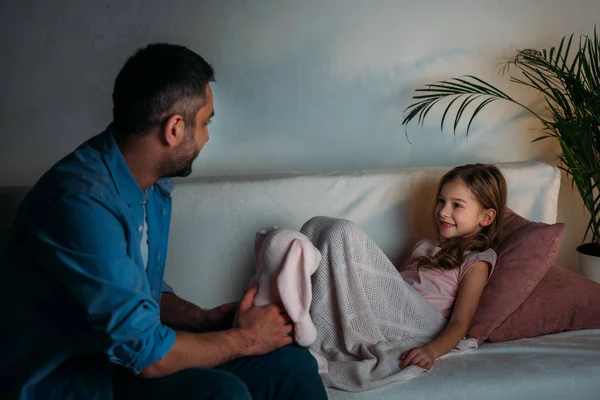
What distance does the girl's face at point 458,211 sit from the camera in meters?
2.26

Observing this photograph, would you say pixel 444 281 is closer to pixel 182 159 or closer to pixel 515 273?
pixel 515 273

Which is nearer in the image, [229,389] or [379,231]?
[229,389]

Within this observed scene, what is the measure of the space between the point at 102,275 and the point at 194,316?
21.5 inches

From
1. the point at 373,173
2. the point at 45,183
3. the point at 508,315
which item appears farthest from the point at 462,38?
the point at 45,183

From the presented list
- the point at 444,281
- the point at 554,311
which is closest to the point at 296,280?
the point at 444,281

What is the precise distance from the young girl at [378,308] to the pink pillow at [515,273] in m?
0.03

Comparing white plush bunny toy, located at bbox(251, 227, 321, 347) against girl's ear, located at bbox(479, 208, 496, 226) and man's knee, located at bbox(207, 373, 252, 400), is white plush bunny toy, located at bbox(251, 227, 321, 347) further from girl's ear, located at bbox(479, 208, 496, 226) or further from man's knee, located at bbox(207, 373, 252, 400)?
girl's ear, located at bbox(479, 208, 496, 226)

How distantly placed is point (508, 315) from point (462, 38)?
1213 millimetres

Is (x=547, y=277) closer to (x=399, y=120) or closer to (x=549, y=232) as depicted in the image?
(x=549, y=232)

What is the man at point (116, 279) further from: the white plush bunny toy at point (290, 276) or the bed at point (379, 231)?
the bed at point (379, 231)

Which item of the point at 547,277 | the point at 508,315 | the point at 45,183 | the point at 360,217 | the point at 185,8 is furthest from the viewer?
the point at 185,8

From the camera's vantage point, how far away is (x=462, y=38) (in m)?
2.81

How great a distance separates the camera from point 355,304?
6.43 ft

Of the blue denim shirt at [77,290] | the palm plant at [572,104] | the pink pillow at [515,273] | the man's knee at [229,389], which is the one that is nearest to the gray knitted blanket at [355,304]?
the pink pillow at [515,273]
